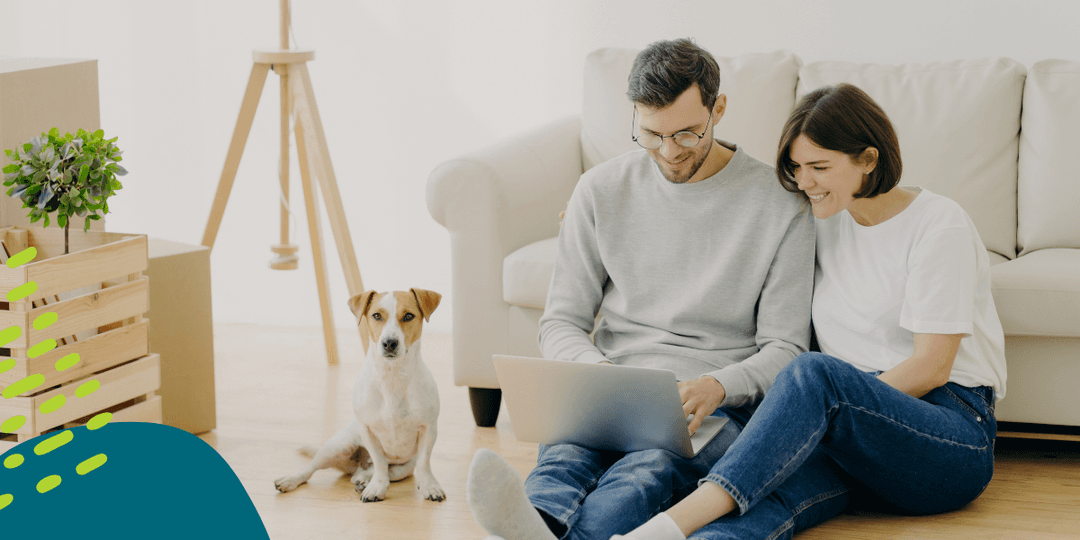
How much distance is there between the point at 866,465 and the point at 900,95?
126 cm

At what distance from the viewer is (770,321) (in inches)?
68.8

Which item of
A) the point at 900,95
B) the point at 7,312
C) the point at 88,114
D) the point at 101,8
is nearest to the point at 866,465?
the point at 900,95

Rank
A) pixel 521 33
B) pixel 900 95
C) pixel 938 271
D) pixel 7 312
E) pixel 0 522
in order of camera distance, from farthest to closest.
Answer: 1. pixel 521 33
2. pixel 900 95
3. pixel 7 312
4. pixel 938 271
5. pixel 0 522

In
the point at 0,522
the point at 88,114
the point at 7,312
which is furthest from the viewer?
the point at 88,114

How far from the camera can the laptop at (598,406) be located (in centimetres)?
149

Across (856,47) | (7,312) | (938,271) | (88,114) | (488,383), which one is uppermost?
(856,47)

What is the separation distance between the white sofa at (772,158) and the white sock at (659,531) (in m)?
0.94

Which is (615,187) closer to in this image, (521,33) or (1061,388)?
(1061,388)

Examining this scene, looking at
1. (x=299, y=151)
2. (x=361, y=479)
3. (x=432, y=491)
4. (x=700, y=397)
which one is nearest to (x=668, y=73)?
(x=700, y=397)

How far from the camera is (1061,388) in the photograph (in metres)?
2.04

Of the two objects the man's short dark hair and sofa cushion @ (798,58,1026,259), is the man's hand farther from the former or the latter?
sofa cushion @ (798,58,1026,259)

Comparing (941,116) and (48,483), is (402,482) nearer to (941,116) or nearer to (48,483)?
(48,483)

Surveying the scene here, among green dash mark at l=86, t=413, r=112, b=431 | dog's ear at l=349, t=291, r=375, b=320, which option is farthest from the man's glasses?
green dash mark at l=86, t=413, r=112, b=431

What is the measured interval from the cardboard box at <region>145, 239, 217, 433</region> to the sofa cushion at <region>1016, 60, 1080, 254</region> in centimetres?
200
